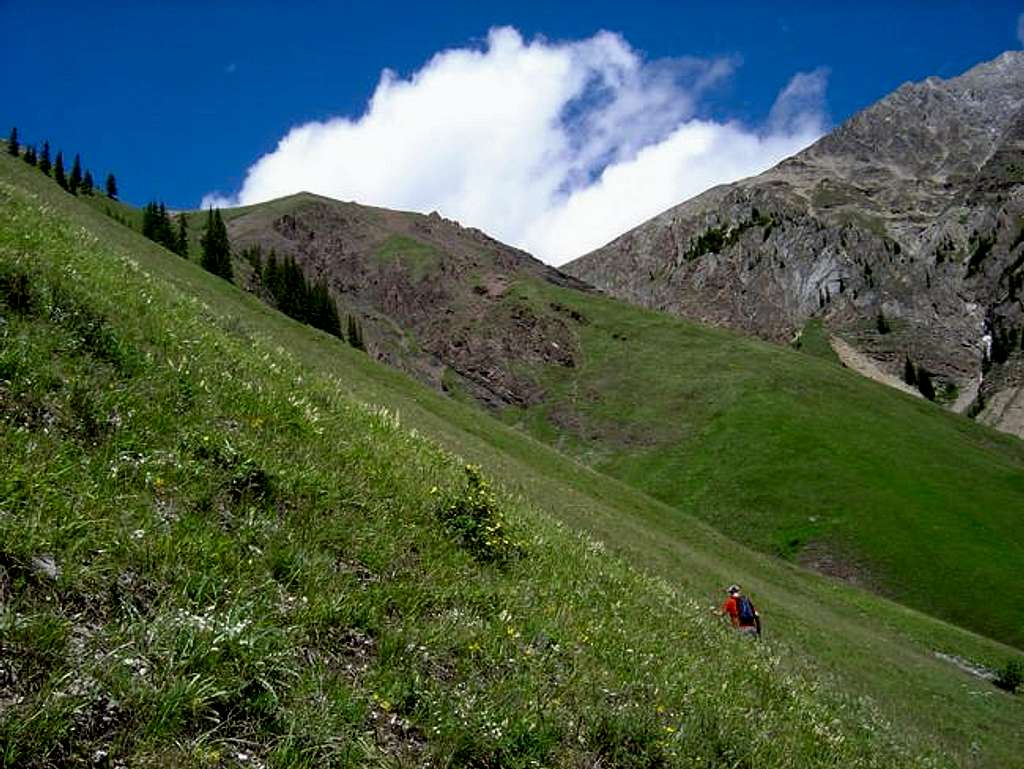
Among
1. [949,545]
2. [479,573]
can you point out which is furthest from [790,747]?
[949,545]

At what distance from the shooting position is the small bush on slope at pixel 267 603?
4.65 metres

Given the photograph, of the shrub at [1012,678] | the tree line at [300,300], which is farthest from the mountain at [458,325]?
the shrub at [1012,678]

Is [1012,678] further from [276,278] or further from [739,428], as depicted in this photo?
[276,278]

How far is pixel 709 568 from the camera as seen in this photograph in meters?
41.0

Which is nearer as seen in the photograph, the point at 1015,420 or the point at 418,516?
the point at 418,516

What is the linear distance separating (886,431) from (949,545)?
33.2 meters

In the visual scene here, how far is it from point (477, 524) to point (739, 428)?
4077 inches

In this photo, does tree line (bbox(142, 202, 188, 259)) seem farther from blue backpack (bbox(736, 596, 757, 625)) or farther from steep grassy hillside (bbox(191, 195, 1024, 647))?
blue backpack (bbox(736, 596, 757, 625))

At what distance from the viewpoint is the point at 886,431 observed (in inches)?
4176

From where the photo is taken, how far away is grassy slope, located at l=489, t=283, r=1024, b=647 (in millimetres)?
73875

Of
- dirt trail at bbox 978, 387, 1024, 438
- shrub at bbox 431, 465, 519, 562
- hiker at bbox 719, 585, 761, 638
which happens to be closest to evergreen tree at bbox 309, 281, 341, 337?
hiker at bbox 719, 585, 761, 638

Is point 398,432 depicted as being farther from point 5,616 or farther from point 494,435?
point 494,435

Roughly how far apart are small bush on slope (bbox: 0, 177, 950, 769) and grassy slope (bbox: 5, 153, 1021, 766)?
48.1 inches

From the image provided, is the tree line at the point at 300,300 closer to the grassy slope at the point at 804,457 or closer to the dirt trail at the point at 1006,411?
the grassy slope at the point at 804,457
